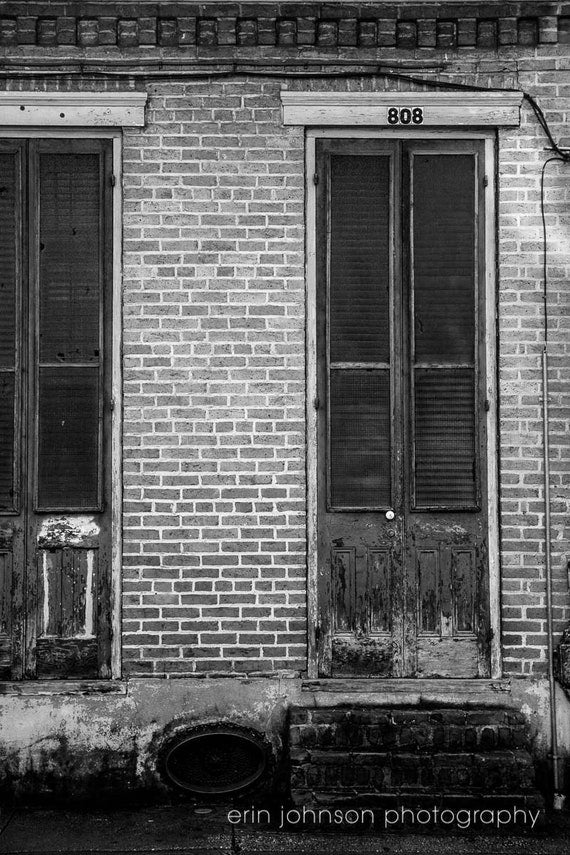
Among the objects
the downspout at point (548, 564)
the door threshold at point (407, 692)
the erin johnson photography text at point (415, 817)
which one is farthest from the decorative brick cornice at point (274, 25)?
the erin johnson photography text at point (415, 817)

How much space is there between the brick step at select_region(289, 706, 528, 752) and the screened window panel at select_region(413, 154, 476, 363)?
2184mm

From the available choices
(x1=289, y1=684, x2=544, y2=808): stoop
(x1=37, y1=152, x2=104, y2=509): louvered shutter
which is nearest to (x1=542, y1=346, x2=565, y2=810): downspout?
(x1=289, y1=684, x2=544, y2=808): stoop

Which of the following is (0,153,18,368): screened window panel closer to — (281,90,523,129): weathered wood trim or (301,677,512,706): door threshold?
(281,90,523,129): weathered wood trim

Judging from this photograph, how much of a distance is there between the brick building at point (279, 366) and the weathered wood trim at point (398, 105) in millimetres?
14

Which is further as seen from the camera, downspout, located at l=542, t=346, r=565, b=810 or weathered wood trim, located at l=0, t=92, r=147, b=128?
weathered wood trim, located at l=0, t=92, r=147, b=128

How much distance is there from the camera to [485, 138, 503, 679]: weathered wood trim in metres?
5.13

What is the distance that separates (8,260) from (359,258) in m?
2.22

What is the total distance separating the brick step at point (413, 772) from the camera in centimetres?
466

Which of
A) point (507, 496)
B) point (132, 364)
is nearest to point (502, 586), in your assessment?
point (507, 496)

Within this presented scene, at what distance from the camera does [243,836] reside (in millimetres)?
4527

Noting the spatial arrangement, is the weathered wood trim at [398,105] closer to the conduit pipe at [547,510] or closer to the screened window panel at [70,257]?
the conduit pipe at [547,510]

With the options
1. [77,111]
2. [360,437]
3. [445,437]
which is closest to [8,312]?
[77,111]

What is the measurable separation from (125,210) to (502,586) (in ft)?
10.9

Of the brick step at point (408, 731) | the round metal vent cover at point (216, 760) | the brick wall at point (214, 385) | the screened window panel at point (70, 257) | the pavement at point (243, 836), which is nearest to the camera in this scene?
the pavement at point (243, 836)
